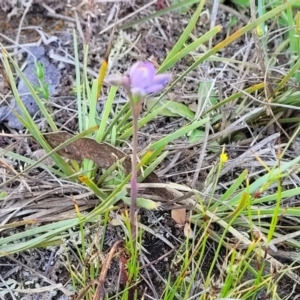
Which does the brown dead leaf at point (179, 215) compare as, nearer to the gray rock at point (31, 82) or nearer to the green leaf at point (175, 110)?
the green leaf at point (175, 110)

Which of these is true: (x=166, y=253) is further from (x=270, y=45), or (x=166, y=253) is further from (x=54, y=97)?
(x=270, y=45)

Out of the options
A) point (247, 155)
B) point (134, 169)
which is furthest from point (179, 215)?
point (134, 169)

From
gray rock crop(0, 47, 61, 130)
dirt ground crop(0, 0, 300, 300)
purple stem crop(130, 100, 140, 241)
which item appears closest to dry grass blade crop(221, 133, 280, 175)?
dirt ground crop(0, 0, 300, 300)

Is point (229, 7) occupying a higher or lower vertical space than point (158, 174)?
higher

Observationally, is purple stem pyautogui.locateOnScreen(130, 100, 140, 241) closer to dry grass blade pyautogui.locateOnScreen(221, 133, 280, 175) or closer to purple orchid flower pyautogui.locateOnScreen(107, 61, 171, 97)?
purple orchid flower pyautogui.locateOnScreen(107, 61, 171, 97)

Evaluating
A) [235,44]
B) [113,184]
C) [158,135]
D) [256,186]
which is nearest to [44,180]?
[113,184]

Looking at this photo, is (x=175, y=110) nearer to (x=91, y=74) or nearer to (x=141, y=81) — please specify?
(x=91, y=74)

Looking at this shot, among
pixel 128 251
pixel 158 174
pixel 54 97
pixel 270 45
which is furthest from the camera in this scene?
pixel 270 45
